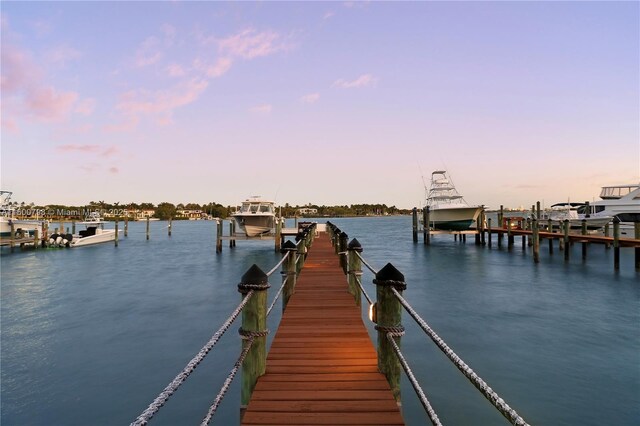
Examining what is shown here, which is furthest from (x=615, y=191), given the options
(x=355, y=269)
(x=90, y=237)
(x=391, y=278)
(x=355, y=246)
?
(x=90, y=237)

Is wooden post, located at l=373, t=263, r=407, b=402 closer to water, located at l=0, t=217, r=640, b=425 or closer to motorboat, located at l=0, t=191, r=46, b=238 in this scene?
water, located at l=0, t=217, r=640, b=425

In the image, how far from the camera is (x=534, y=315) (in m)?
16.9

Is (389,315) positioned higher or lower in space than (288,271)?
higher

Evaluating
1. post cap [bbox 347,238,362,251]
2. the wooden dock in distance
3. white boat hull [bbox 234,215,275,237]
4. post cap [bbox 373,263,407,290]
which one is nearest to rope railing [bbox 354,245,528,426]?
post cap [bbox 373,263,407,290]

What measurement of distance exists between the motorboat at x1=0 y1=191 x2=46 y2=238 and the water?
876 inches

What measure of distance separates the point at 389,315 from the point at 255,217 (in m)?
37.0

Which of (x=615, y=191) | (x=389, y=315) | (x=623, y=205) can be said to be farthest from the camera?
(x=615, y=191)

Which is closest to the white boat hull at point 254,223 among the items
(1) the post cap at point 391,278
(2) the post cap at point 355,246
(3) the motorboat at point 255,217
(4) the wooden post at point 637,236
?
(3) the motorboat at point 255,217

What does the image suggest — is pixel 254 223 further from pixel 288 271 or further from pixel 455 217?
pixel 288 271

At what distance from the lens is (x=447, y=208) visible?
152 ft

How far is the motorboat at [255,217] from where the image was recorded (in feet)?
133

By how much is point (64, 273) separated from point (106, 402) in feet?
85.5

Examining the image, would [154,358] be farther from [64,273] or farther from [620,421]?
[64,273]

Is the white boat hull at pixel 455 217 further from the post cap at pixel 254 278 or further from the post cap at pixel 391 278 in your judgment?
the post cap at pixel 254 278
